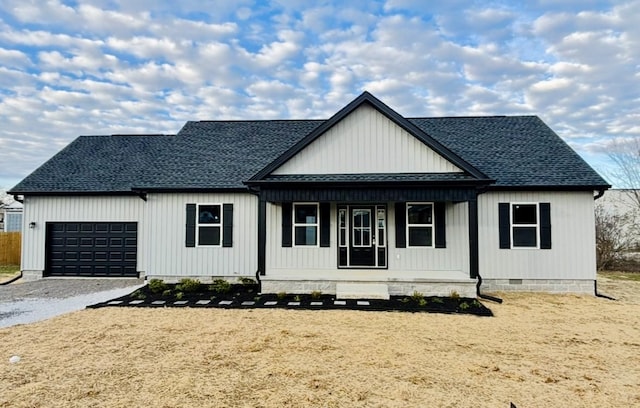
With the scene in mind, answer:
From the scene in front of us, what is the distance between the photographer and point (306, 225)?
440 inches

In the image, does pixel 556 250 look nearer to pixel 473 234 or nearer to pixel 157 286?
pixel 473 234

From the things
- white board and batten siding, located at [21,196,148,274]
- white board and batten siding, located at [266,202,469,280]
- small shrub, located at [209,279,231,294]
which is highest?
white board and batten siding, located at [21,196,148,274]

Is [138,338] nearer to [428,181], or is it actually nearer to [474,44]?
[428,181]

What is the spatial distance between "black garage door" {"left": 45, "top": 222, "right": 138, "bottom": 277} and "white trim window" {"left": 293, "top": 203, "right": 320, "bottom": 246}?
598cm

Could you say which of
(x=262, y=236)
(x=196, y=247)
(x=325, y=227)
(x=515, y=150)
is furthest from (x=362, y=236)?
(x=515, y=150)

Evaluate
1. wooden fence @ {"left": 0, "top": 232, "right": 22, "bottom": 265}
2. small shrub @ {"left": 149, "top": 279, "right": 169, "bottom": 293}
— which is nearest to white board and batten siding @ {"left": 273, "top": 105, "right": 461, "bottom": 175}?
small shrub @ {"left": 149, "top": 279, "right": 169, "bottom": 293}

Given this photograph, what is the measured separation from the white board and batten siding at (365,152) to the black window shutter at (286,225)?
50.8 inches

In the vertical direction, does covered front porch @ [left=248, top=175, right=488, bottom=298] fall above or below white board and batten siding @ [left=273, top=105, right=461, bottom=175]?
below

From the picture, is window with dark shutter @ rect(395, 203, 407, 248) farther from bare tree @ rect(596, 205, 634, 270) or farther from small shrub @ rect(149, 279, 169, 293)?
bare tree @ rect(596, 205, 634, 270)

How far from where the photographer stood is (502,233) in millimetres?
10711

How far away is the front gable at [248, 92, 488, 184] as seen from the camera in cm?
1009

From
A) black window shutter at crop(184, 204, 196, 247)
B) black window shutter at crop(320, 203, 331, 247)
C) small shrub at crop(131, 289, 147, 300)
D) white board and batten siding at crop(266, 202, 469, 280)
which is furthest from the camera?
black window shutter at crop(184, 204, 196, 247)

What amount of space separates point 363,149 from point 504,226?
482cm

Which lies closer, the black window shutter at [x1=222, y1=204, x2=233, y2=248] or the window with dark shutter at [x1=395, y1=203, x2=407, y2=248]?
the window with dark shutter at [x1=395, y1=203, x2=407, y2=248]
